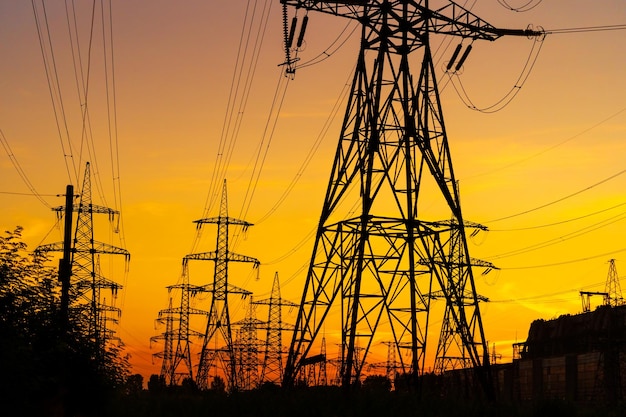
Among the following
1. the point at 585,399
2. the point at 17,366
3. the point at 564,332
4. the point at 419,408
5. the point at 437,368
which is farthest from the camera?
the point at 564,332

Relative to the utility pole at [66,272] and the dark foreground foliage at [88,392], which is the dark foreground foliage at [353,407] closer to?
the dark foreground foliage at [88,392]

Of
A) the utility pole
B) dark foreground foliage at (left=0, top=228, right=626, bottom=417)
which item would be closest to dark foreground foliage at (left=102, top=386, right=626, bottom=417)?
dark foreground foliage at (left=0, top=228, right=626, bottom=417)

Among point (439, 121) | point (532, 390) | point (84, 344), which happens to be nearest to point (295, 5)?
point (439, 121)

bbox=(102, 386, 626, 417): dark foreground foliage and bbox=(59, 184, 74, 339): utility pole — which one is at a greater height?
bbox=(59, 184, 74, 339): utility pole

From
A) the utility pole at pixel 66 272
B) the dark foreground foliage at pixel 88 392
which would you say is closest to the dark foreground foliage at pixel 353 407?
the dark foreground foliage at pixel 88 392

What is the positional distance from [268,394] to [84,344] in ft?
25.1

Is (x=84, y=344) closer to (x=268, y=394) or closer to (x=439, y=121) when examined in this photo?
(x=268, y=394)

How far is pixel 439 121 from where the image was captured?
126 ft

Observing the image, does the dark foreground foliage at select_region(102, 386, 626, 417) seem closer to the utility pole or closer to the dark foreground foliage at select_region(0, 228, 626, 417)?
the dark foreground foliage at select_region(0, 228, 626, 417)

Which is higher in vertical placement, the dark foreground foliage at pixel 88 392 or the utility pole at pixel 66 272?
the utility pole at pixel 66 272

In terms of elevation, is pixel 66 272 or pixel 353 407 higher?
pixel 66 272

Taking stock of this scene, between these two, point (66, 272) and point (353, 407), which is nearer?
point (353, 407)

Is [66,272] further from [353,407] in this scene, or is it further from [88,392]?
[353,407]

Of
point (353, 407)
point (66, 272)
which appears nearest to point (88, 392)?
point (66, 272)
